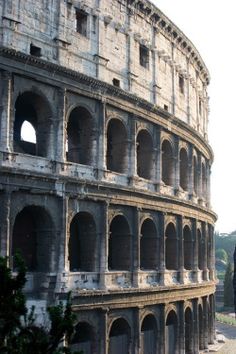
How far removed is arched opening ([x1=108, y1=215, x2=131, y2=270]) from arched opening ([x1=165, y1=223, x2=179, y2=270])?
357cm

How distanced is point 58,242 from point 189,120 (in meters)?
11.6

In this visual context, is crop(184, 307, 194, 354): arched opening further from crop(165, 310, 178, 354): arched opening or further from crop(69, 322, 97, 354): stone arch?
crop(69, 322, 97, 354): stone arch

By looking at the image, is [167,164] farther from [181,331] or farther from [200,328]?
[200,328]

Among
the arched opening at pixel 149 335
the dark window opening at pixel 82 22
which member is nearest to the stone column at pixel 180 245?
the arched opening at pixel 149 335

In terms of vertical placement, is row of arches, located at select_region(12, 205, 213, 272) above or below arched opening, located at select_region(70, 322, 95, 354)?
above

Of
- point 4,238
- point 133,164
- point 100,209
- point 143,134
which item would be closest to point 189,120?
point 143,134

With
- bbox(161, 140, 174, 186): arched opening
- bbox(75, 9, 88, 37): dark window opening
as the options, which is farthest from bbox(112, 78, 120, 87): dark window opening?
bbox(161, 140, 174, 186): arched opening

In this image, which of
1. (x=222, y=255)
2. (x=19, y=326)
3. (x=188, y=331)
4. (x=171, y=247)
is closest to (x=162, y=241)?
(x=171, y=247)

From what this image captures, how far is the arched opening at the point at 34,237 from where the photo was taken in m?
17.9

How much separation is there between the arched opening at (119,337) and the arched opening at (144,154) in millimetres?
6018

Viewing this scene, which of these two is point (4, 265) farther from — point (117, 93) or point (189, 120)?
point (189, 120)

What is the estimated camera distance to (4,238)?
1631 cm

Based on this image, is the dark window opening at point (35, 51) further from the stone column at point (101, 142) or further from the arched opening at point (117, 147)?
the arched opening at point (117, 147)

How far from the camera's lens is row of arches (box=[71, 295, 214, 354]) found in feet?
62.7
